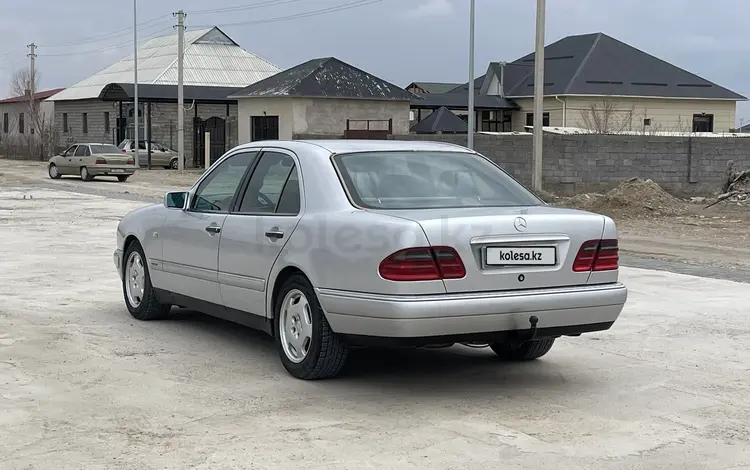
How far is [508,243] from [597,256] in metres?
0.68


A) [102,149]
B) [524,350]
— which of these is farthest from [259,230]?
[102,149]

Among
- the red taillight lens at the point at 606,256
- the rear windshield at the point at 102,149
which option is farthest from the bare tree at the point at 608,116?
the red taillight lens at the point at 606,256

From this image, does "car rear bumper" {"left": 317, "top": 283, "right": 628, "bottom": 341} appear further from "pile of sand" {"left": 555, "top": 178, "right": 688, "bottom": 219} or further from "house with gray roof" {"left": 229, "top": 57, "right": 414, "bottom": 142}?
"house with gray roof" {"left": 229, "top": 57, "right": 414, "bottom": 142}

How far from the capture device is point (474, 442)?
18.5ft

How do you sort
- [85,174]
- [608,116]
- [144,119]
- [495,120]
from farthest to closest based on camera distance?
[144,119] < [495,120] < [608,116] < [85,174]

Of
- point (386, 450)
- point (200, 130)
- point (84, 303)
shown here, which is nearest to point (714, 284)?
point (84, 303)

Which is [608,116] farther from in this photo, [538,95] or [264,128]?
[538,95]

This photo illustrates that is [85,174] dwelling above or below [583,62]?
below

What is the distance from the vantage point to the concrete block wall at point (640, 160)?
28.5 meters

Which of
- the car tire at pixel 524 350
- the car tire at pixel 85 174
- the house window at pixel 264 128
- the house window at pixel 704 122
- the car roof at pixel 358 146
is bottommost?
the car tire at pixel 524 350

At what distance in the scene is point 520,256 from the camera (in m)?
6.50

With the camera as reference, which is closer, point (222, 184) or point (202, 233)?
point (202, 233)

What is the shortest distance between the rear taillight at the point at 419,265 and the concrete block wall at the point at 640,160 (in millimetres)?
22887

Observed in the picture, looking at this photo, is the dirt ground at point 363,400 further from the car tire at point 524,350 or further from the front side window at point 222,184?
the front side window at point 222,184
